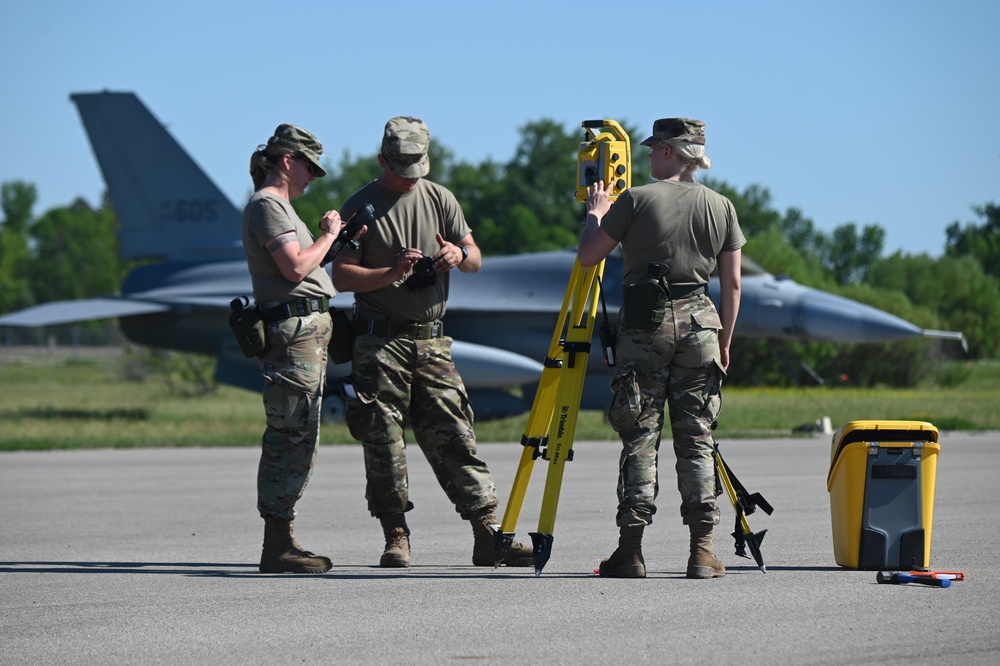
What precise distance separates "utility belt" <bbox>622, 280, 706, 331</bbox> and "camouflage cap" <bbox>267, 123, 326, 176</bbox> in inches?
63.0

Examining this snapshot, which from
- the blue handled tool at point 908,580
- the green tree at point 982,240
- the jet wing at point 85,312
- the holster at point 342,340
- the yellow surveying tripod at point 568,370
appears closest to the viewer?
the blue handled tool at point 908,580

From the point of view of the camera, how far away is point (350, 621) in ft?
15.4

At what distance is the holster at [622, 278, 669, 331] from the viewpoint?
5.48m

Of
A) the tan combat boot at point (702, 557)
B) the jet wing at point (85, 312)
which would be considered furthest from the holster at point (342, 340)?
the jet wing at point (85, 312)

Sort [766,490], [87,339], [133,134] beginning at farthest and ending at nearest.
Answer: [87,339] → [133,134] → [766,490]

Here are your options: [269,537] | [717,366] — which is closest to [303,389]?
[269,537]

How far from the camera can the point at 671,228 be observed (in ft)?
18.3

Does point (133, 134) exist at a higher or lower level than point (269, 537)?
higher

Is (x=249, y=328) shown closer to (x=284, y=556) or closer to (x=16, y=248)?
(x=284, y=556)

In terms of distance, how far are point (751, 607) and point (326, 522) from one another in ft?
12.3

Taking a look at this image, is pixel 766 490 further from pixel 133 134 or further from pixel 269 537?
pixel 133 134

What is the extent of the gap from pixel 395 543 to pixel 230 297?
1501 cm

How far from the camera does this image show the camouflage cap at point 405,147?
19.4 ft

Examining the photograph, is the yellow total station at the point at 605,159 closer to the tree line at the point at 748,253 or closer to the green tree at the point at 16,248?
the tree line at the point at 748,253
